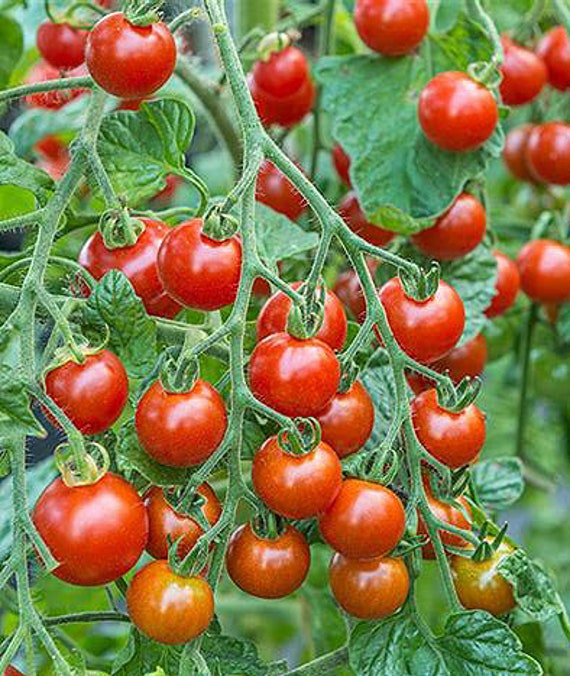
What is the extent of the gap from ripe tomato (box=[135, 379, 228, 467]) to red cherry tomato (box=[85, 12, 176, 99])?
0.61 ft

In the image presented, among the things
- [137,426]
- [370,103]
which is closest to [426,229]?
[370,103]

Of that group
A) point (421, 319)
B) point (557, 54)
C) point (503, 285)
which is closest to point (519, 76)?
point (557, 54)

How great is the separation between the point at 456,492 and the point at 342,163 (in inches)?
17.2

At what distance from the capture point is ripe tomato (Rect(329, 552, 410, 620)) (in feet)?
2.55

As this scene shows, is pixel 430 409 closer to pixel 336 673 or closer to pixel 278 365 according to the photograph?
pixel 278 365

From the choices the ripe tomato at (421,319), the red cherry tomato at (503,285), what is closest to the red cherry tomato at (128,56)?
the ripe tomato at (421,319)

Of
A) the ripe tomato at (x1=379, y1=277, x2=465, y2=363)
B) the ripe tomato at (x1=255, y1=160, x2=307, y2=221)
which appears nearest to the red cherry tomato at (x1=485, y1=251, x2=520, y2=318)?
the ripe tomato at (x1=255, y1=160, x2=307, y2=221)

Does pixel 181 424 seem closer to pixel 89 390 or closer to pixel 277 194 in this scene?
pixel 89 390

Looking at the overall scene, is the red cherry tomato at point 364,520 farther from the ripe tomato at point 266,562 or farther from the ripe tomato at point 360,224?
the ripe tomato at point 360,224

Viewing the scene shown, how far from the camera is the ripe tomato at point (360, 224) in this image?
1082mm

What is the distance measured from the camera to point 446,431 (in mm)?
794

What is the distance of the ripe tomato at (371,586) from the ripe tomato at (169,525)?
0.09m

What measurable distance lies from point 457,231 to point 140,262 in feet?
1.07

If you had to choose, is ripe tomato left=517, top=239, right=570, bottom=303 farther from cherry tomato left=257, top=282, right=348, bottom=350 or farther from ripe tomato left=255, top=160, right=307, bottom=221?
cherry tomato left=257, top=282, right=348, bottom=350
